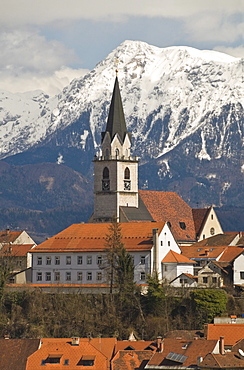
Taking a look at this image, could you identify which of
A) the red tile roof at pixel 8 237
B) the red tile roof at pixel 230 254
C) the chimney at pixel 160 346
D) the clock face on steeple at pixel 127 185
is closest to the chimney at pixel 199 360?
the chimney at pixel 160 346

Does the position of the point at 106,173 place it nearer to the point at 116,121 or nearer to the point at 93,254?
the point at 116,121

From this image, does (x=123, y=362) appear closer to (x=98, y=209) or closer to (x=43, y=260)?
(x=43, y=260)

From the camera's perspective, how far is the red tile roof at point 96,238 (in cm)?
12506

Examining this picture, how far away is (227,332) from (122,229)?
34691mm

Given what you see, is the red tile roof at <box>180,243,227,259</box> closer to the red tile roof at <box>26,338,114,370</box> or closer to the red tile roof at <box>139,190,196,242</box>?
the red tile roof at <box>139,190,196,242</box>

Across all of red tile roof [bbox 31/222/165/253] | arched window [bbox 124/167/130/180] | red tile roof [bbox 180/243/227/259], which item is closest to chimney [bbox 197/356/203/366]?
red tile roof [bbox 31/222/165/253]

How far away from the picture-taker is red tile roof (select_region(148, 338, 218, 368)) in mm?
89419

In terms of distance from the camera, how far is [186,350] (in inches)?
3588

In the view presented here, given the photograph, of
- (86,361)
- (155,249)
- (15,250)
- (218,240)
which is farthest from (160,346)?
(15,250)

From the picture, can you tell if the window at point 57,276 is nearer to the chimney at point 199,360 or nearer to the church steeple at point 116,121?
the church steeple at point 116,121

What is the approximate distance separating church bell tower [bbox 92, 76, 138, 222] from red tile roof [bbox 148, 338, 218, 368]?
49522 millimetres

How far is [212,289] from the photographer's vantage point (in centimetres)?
11531

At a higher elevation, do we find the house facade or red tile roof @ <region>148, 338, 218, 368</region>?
the house facade

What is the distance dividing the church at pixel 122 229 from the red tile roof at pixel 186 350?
1095 inches
